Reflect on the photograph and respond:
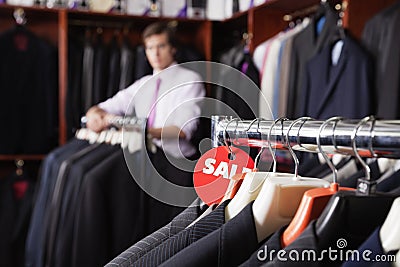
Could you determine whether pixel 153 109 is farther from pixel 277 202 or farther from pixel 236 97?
pixel 277 202

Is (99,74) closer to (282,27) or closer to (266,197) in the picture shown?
(282,27)

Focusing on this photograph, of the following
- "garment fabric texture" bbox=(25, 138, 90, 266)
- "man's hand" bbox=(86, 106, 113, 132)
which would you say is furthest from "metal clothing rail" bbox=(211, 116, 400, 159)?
"garment fabric texture" bbox=(25, 138, 90, 266)

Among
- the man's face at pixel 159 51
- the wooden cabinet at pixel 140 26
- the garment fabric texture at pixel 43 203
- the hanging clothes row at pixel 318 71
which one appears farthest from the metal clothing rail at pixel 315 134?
the wooden cabinet at pixel 140 26

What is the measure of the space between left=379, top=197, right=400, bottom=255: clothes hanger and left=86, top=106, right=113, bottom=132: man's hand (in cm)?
76

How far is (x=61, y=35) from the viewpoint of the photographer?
90.9 inches

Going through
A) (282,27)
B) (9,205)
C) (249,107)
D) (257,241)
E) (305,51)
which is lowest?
(9,205)

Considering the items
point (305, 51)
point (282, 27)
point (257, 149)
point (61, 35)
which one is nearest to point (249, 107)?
point (257, 149)

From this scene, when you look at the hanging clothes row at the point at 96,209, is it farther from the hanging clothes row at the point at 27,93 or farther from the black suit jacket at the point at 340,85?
the hanging clothes row at the point at 27,93

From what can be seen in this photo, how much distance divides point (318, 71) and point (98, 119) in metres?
0.77

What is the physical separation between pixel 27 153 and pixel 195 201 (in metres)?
1.90

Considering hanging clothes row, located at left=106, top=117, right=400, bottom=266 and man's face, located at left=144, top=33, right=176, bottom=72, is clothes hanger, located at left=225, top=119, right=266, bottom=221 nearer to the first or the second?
hanging clothes row, located at left=106, top=117, right=400, bottom=266

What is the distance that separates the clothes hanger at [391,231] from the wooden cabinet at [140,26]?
1614mm

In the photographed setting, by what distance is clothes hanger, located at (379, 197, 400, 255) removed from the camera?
1.47 ft

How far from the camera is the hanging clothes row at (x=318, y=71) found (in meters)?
1.54
